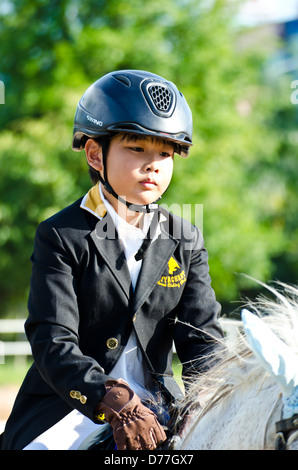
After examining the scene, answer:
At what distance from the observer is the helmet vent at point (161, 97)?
2.41 meters

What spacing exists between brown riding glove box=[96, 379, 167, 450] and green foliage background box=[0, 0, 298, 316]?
11117 mm

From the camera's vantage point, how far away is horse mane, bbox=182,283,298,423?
181 cm

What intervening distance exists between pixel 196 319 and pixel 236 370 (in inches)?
25.2

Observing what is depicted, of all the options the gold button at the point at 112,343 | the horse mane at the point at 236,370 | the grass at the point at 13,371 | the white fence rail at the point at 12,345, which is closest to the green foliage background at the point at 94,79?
the white fence rail at the point at 12,345

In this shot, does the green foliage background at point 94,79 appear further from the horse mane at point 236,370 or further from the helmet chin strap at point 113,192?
the horse mane at point 236,370

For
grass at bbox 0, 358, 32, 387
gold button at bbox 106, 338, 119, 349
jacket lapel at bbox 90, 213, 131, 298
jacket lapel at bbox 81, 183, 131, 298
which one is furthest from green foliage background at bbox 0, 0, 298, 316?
gold button at bbox 106, 338, 119, 349

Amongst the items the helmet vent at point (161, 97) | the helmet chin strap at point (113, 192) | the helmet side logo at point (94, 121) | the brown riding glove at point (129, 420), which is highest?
the helmet vent at point (161, 97)

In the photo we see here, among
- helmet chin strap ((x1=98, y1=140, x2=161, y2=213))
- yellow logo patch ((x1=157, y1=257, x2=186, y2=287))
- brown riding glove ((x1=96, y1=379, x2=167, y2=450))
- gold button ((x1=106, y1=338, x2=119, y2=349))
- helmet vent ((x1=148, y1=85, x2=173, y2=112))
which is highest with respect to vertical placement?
helmet vent ((x1=148, y1=85, x2=173, y2=112))

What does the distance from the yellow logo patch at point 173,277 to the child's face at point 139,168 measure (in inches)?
11.2

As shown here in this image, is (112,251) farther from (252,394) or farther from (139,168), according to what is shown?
(252,394)

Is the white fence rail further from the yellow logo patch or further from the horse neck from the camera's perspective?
the horse neck

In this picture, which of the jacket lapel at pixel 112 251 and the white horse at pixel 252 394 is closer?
the white horse at pixel 252 394

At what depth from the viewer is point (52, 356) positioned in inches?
83.2

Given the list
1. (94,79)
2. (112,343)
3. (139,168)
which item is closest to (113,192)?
(139,168)
